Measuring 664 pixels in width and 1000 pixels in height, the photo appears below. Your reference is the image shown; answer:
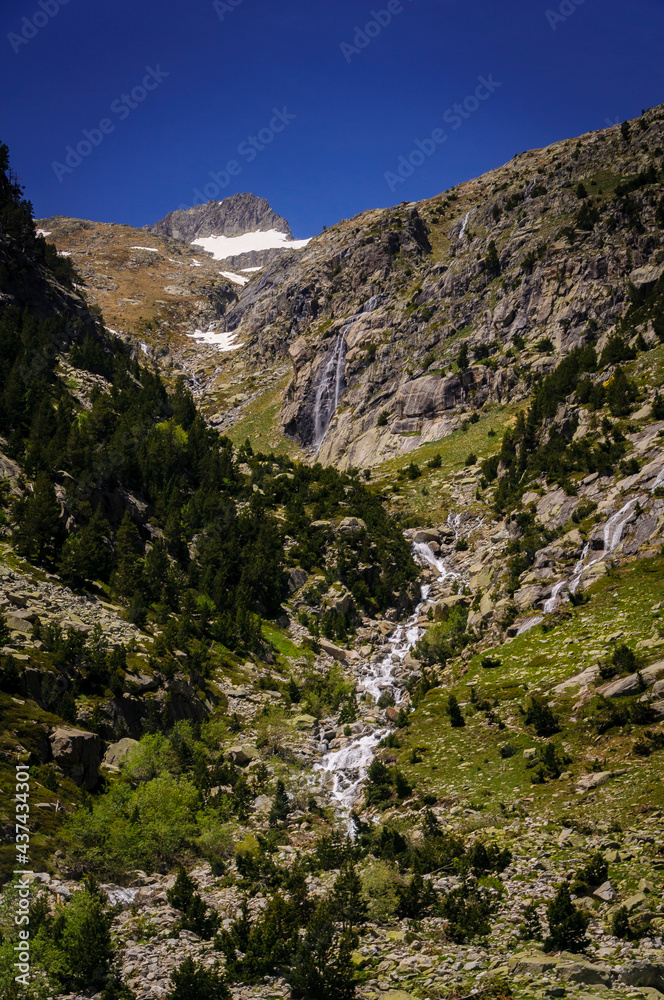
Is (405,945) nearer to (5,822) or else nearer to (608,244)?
(5,822)

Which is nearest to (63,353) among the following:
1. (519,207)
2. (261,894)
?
(261,894)

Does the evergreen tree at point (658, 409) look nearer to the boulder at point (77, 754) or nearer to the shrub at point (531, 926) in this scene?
the shrub at point (531, 926)

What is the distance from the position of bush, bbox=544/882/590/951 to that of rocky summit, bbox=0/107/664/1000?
69 millimetres

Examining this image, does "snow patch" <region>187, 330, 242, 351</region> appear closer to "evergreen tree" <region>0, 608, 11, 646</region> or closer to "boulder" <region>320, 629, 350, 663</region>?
"boulder" <region>320, 629, 350, 663</region>

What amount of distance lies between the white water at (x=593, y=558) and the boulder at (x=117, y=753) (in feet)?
77.9

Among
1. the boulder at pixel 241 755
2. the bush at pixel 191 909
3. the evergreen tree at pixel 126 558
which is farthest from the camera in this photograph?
the evergreen tree at pixel 126 558

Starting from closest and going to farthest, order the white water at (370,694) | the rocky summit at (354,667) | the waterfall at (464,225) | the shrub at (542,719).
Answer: the rocky summit at (354,667), the shrub at (542,719), the white water at (370,694), the waterfall at (464,225)

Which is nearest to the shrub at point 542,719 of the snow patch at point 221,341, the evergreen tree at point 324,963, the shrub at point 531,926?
the shrub at point 531,926

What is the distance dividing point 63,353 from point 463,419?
54682mm

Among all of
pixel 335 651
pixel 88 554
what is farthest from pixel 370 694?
pixel 88 554

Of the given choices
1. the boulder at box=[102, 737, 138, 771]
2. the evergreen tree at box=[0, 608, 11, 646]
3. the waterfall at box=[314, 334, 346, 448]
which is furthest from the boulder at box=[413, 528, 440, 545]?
the waterfall at box=[314, 334, 346, 448]

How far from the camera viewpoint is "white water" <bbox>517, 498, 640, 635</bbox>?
3816 centimetres

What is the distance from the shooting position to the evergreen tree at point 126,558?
41.7m

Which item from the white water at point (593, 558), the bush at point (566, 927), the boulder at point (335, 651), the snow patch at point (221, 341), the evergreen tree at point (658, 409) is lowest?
the bush at point (566, 927)
